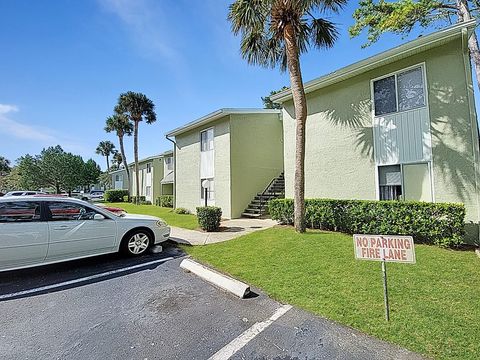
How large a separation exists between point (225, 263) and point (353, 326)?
3.45m

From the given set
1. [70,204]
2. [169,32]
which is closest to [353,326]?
[70,204]

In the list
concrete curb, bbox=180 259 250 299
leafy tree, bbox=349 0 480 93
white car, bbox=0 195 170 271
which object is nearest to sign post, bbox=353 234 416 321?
concrete curb, bbox=180 259 250 299

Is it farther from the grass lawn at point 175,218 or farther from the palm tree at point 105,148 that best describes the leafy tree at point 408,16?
the palm tree at point 105,148

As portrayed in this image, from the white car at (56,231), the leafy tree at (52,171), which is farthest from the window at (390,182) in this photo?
the leafy tree at (52,171)

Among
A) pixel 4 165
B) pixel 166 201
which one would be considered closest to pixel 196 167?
pixel 166 201

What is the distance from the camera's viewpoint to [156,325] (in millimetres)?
3643

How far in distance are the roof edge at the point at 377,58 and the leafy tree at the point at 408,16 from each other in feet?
13.7

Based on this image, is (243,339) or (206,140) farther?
(206,140)

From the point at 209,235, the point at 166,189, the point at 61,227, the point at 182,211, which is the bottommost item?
the point at 209,235

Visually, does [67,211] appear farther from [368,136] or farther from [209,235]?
[368,136]

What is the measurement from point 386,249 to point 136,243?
6.00m

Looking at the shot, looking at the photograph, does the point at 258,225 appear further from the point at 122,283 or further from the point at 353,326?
the point at 353,326

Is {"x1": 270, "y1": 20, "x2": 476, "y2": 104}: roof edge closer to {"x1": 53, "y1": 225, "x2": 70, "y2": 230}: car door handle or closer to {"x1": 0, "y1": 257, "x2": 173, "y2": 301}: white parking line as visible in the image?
{"x1": 0, "y1": 257, "x2": 173, "y2": 301}: white parking line

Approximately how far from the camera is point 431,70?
26.2ft
